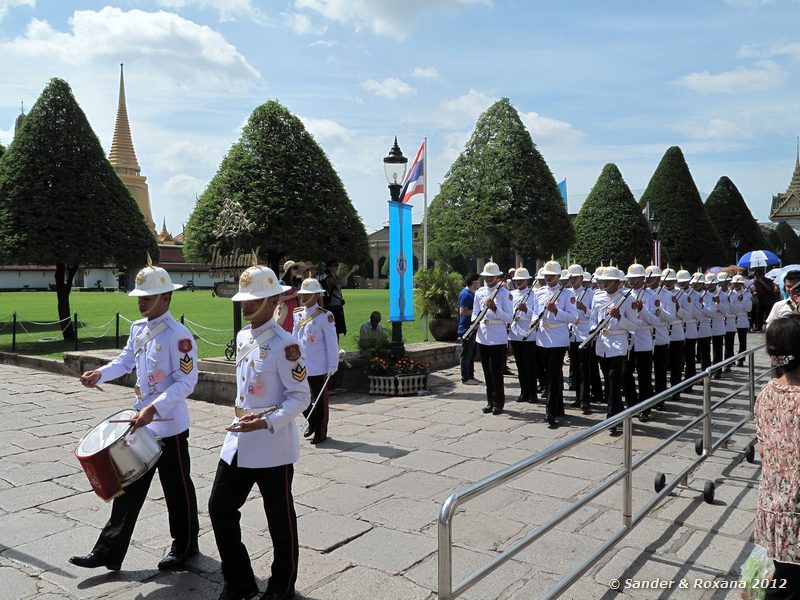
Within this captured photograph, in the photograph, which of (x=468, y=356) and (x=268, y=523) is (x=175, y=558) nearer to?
(x=268, y=523)

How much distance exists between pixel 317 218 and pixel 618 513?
11.5m

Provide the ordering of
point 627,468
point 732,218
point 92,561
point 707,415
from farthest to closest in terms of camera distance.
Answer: point 732,218, point 707,415, point 627,468, point 92,561

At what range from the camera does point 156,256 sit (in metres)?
20.0

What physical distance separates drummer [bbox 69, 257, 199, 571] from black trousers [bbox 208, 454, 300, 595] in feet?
2.49

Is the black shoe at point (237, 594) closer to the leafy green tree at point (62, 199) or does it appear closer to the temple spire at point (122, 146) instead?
the leafy green tree at point (62, 199)

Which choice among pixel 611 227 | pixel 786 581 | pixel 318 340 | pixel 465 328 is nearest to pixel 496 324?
pixel 318 340

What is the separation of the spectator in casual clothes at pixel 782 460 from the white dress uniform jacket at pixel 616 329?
16.7ft

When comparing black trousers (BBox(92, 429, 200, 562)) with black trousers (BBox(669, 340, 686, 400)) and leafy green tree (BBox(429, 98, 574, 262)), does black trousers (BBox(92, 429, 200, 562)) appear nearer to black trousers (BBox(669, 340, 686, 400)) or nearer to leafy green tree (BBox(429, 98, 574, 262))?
black trousers (BBox(669, 340, 686, 400))

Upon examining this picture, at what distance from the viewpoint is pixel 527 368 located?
393 inches

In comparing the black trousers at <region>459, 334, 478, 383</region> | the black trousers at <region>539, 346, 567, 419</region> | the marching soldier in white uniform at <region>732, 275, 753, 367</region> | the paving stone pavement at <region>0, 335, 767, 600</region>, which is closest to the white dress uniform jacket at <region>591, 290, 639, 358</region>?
the black trousers at <region>539, 346, 567, 419</region>

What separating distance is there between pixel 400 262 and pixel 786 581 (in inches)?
356

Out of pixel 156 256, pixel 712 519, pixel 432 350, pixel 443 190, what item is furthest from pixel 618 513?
pixel 443 190

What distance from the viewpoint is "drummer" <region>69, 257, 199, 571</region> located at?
4.19 metres

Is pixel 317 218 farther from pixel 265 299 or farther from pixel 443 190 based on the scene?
pixel 265 299
